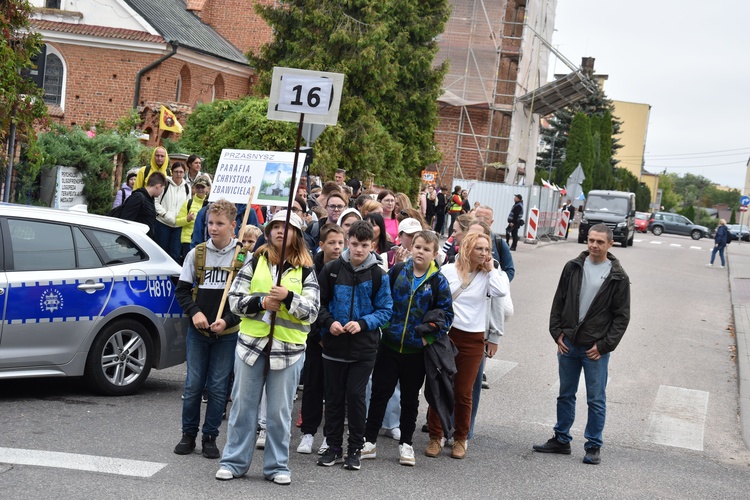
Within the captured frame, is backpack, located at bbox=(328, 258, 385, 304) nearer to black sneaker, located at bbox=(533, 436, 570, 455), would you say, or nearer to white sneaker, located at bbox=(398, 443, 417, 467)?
white sneaker, located at bbox=(398, 443, 417, 467)

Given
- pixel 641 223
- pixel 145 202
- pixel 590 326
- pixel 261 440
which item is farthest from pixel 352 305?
pixel 641 223

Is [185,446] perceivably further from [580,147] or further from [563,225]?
[580,147]

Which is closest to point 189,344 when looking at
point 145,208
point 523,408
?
point 523,408

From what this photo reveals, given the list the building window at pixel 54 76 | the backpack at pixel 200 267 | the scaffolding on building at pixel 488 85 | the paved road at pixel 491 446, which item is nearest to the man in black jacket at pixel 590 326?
the paved road at pixel 491 446

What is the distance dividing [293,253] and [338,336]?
788 mm

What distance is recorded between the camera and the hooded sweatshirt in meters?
7.09

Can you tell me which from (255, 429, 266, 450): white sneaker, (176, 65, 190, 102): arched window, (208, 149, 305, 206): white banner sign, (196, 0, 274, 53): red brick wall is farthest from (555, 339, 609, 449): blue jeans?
(196, 0, 274, 53): red brick wall

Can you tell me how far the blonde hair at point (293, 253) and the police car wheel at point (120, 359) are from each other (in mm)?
2616

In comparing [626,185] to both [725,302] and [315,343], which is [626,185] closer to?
[725,302]

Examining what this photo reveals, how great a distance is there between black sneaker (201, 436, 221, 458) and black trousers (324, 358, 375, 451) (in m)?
0.78

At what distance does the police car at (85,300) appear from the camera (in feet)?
26.7

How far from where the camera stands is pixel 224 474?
652cm

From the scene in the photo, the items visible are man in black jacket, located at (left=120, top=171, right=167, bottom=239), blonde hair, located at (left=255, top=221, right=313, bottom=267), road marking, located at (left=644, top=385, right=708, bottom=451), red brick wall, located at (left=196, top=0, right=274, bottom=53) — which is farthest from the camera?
red brick wall, located at (left=196, top=0, right=274, bottom=53)

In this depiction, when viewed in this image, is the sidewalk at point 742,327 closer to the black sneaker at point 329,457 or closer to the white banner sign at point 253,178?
the black sneaker at point 329,457
